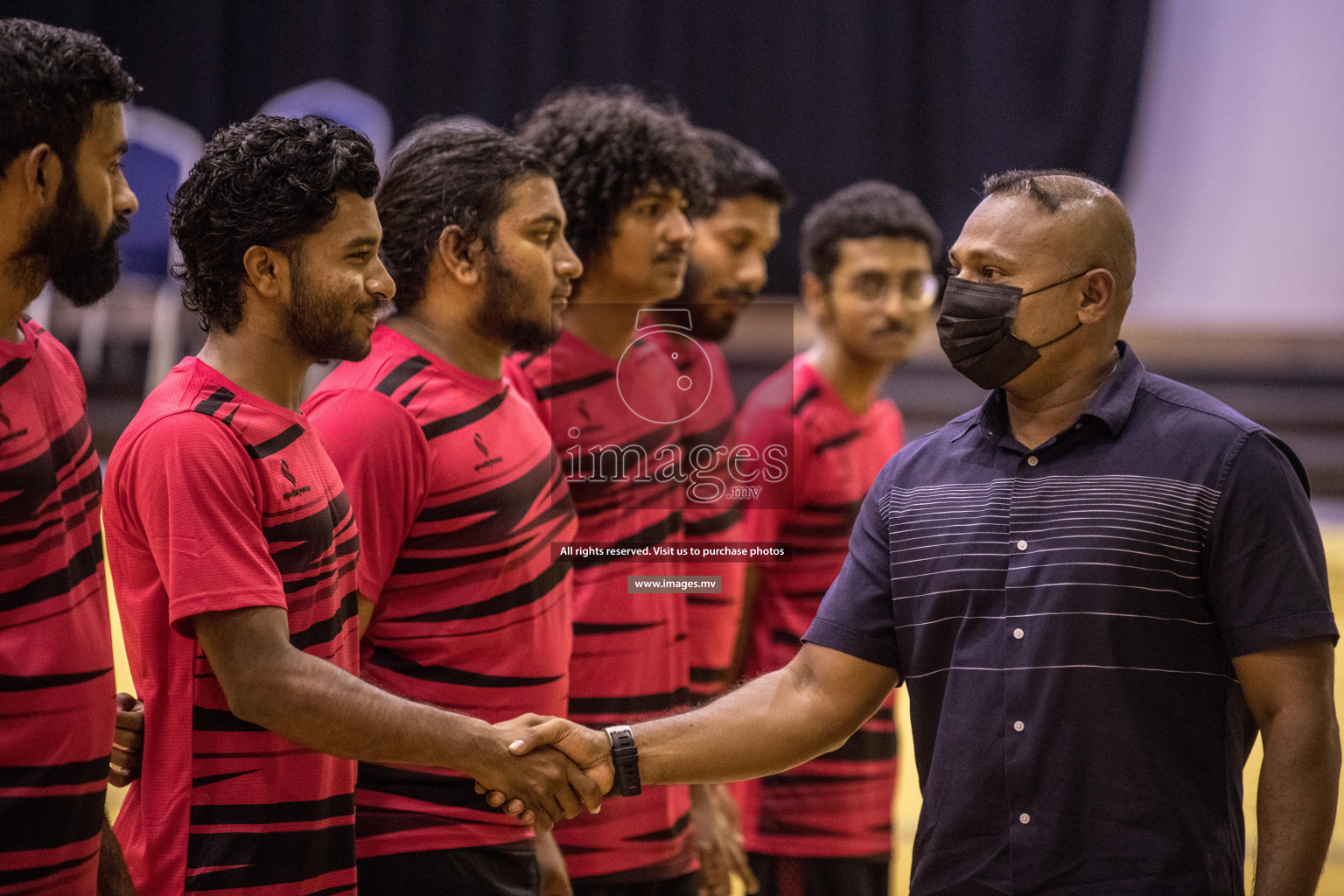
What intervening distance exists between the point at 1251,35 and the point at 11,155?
5.21 metres

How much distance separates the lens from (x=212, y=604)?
1.37 m

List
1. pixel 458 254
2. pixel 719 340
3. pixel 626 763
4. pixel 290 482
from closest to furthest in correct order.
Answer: pixel 290 482
pixel 626 763
pixel 458 254
pixel 719 340

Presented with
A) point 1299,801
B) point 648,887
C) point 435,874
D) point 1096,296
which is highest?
point 1096,296

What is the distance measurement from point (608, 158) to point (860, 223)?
946 mm

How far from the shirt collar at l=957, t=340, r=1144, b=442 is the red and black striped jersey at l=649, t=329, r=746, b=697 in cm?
66

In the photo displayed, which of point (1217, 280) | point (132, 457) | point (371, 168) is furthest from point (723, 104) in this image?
point (132, 457)

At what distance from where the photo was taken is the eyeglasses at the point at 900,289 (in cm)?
308

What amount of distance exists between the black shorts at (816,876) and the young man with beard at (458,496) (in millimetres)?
971

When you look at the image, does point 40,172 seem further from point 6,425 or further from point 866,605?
point 866,605

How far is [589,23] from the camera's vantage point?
5.12 metres

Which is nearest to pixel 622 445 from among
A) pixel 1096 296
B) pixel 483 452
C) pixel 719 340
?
pixel 483 452

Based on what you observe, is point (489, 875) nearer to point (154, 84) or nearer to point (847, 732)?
point (847, 732)

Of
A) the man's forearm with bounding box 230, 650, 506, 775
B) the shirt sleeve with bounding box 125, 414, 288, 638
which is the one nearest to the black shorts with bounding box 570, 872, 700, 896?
the man's forearm with bounding box 230, 650, 506, 775

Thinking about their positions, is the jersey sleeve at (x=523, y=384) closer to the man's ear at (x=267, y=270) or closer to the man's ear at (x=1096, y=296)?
the man's ear at (x=267, y=270)
